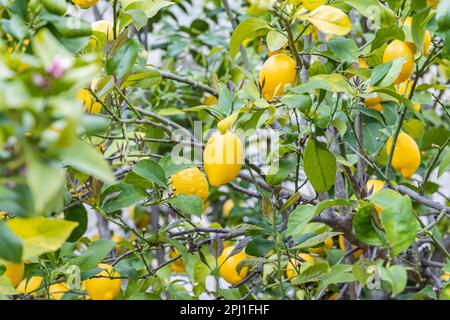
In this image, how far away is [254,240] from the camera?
822mm

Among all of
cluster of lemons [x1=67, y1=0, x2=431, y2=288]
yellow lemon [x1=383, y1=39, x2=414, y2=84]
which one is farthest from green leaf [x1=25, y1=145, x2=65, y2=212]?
yellow lemon [x1=383, y1=39, x2=414, y2=84]

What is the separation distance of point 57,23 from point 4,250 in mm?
177

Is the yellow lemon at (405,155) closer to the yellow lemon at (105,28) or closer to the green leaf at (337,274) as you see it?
the green leaf at (337,274)

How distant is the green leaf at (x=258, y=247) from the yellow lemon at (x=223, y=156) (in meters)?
0.19

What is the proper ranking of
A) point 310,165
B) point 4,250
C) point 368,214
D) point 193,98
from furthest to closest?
point 193,98 < point 310,165 < point 368,214 < point 4,250

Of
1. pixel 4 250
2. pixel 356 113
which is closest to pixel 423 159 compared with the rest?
pixel 356 113

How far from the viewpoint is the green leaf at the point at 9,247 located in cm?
42

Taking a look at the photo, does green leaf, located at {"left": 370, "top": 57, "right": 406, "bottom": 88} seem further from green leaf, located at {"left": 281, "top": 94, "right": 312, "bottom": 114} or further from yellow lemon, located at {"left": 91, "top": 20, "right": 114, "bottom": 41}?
yellow lemon, located at {"left": 91, "top": 20, "right": 114, "bottom": 41}

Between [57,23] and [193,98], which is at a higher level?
[193,98]

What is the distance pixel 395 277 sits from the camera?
1.85 ft

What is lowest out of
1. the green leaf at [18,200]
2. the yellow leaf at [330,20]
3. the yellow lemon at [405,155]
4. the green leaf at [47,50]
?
the green leaf at [18,200]

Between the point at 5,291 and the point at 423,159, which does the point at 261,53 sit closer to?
the point at 423,159

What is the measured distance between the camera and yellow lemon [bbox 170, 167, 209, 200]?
814mm

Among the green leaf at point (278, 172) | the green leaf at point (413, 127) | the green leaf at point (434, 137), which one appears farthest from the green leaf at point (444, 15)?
the green leaf at point (434, 137)
